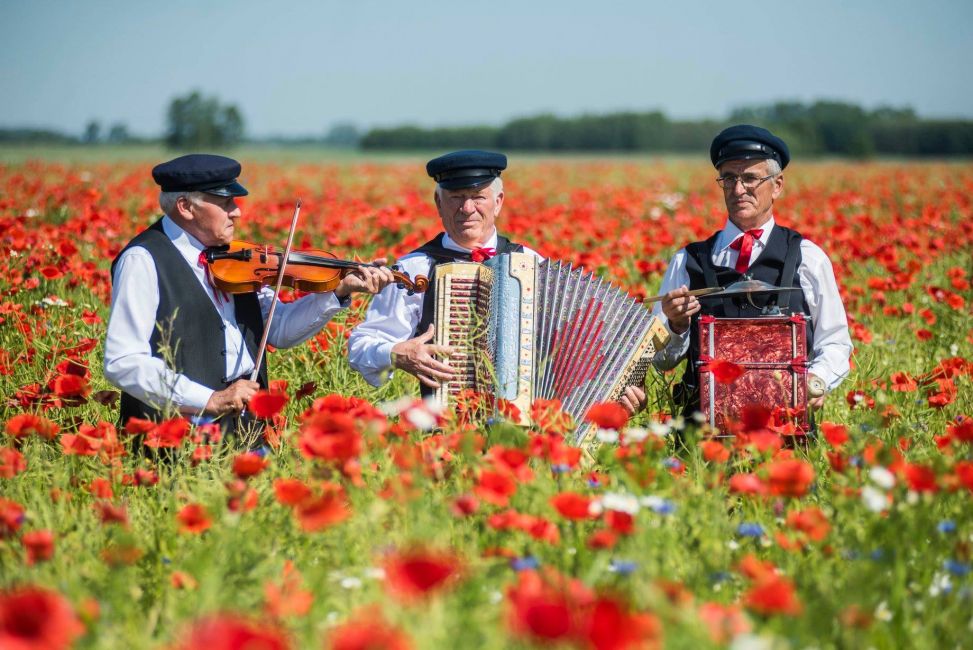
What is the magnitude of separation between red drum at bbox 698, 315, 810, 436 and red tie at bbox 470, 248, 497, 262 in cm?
98

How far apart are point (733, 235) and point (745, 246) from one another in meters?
0.14

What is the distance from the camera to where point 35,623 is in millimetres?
1408

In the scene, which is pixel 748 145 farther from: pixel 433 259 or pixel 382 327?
pixel 382 327

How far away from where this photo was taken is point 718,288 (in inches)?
147

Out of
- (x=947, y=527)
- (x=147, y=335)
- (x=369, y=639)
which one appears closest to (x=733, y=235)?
(x=947, y=527)

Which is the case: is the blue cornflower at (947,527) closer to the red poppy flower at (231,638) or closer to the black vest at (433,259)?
the red poppy flower at (231,638)

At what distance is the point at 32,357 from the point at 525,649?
357 centimetres

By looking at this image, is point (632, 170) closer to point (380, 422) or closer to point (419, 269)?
point (419, 269)

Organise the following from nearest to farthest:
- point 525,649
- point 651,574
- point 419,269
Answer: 1. point 525,649
2. point 651,574
3. point 419,269

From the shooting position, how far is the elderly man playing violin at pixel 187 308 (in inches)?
135

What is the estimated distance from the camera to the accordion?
3.68m

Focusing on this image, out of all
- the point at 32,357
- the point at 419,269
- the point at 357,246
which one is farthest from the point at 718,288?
the point at 357,246

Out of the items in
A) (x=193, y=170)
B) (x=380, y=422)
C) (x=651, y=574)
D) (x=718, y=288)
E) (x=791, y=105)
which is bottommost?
(x=651, y=574)

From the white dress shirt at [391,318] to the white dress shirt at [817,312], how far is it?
78 centimetres
